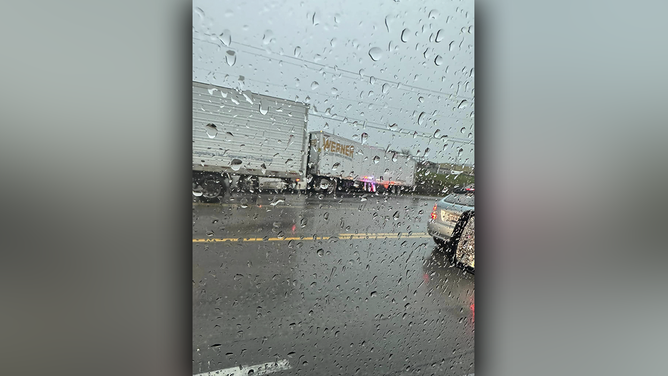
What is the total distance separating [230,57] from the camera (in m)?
1.30

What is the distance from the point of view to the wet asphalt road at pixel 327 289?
4.29ft

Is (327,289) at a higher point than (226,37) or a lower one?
lower

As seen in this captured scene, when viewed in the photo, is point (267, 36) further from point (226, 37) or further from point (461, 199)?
point (461, 199)

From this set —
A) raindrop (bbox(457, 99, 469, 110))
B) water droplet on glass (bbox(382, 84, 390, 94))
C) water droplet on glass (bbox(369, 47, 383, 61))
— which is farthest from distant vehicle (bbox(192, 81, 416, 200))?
raindrop (bbox(457, 99, 469, 110))

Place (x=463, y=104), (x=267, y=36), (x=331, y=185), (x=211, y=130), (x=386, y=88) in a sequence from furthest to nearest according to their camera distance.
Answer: (x=463, y=104)
(x=386, y=88)
(x=331, y=185)
(x=267, y=36)
(x=211, y=130)

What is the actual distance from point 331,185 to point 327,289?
446 millimetres

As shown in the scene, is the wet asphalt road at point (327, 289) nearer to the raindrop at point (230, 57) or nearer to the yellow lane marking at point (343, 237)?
the yellow lane marking at point (343, 237)

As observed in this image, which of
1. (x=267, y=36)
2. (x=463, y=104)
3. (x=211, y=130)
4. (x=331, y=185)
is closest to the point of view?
(x=211, y=130)

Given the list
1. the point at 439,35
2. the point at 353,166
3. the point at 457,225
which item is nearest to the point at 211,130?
the point at 353,166

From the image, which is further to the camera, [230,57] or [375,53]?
[375,53]

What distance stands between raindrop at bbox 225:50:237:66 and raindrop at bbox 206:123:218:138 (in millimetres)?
241

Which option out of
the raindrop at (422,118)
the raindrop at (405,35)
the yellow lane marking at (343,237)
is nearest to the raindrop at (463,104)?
the raindrop at (422,118)
